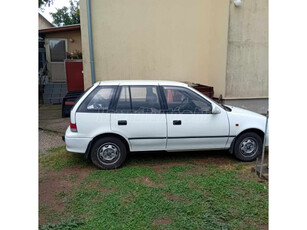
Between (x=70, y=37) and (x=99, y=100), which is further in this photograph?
(x=70, y=37)

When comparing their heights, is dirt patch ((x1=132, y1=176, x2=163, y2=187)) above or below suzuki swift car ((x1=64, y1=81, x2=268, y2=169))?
below

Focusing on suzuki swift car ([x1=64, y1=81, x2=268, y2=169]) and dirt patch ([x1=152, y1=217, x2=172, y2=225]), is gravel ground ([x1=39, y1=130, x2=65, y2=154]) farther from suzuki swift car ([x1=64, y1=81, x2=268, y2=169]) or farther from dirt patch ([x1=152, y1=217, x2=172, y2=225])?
dirt patch ([x1=152, y1=217, x2=172, y2=225])

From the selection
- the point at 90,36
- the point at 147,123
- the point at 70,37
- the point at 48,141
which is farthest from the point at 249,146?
the point at 70,37

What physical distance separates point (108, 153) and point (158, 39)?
5489 mm

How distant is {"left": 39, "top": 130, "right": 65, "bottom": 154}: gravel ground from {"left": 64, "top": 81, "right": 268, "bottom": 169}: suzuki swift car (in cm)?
175

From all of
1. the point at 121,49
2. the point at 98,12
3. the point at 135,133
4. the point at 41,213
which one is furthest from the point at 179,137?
the point at 98,12

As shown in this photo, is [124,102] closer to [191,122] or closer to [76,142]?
[76,142]

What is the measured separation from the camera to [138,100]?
14.8 feet

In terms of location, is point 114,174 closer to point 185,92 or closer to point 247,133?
point 185,92

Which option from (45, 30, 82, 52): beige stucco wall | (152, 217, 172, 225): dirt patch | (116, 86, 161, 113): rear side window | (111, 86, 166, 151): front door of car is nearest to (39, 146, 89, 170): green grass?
(111, 86, 166, 151): front door of car

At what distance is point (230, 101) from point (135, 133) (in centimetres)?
500

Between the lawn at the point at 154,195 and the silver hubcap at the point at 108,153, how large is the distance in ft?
0.71

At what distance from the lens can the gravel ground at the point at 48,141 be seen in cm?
579

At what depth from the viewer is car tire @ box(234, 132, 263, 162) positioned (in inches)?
187
